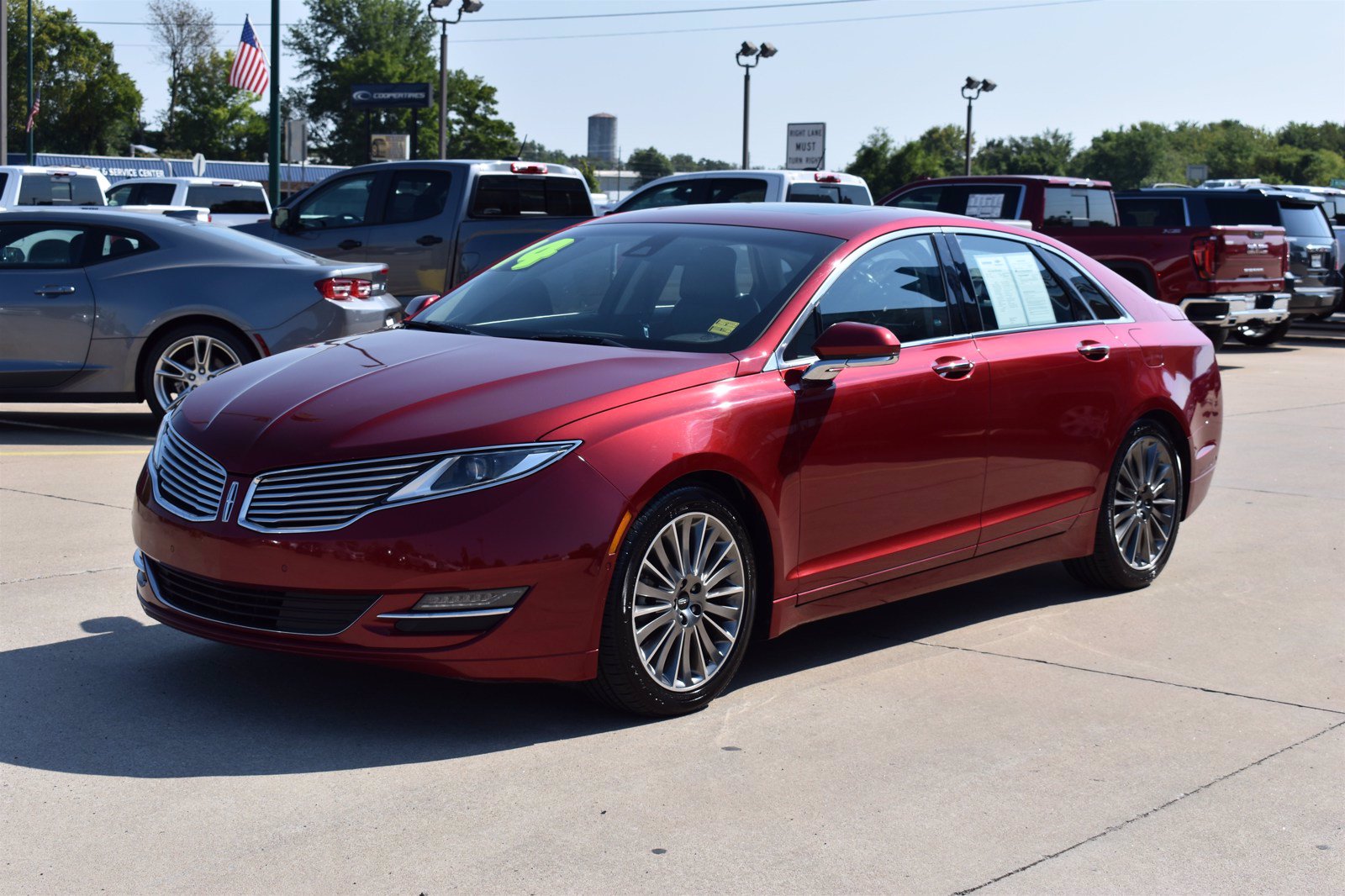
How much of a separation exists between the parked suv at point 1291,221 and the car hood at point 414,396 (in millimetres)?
18366

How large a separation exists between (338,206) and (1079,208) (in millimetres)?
9047

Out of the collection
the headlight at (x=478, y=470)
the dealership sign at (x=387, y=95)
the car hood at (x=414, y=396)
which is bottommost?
the headlight at (x=478, y=470)

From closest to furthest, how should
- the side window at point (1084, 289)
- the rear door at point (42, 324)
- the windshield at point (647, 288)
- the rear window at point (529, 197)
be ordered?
the windshield at point (647, 288), the side window at point (1084, 289), the rear door at point (42, 324), the rear window at point (529, 197)

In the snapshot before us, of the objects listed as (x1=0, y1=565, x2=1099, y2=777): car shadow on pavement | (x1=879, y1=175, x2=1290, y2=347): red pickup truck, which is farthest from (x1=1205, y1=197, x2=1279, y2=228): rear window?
(x1=0, y1=565, x2=1099, y2=777): car shadow on pavement

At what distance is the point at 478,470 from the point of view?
4.46 m

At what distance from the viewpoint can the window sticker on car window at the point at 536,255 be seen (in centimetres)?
624

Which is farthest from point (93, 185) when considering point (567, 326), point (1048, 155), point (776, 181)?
point (1048, 155)

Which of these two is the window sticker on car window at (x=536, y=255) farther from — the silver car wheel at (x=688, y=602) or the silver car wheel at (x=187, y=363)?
the silver car wheel at (x=187, y=363)

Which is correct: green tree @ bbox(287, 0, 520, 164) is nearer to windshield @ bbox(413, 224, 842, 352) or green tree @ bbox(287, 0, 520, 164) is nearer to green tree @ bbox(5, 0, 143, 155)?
green tree @ bbox(5, 0, 143, 155)

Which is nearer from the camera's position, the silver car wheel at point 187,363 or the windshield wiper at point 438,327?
the windshield wiper at point 438,327

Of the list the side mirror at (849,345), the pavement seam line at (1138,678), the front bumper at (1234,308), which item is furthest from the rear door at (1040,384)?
the front bumper at (1234,308)

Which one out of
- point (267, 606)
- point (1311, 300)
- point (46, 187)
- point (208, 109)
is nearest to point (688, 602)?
point (267, 606)

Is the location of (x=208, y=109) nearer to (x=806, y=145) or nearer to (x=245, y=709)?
(x=806, y=145)

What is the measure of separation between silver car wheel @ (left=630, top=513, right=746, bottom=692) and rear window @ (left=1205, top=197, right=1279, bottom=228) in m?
18.8
